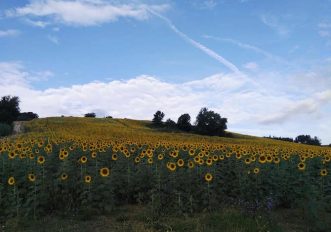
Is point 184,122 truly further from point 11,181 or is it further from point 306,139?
point 11,181

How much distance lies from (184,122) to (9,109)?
1424 inches

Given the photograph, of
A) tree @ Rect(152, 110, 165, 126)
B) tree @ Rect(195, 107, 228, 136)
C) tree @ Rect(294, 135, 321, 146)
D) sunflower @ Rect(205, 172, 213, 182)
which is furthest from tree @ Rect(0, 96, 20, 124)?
sunflower @ Rect(205, 172, 213, 182)

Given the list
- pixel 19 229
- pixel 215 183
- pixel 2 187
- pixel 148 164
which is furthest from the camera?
pixel 148 164

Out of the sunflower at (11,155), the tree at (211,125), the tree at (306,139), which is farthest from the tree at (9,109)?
the sunflower at (11,155)

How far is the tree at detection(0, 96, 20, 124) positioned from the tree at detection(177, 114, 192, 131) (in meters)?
31.8

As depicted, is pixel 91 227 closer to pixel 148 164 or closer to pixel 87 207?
pixel 87 207

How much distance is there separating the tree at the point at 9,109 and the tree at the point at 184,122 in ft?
104

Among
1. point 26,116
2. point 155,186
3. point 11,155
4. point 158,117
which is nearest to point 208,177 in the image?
point 155,186

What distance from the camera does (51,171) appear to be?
38.5 ft

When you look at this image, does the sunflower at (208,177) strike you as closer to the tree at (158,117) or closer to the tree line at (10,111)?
the tree at (158,117)

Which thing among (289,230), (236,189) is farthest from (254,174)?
(289,230)

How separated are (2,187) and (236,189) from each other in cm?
514

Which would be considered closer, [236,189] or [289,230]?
[289,230]

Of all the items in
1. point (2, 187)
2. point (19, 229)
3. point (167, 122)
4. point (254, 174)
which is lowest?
point (19, 229)
